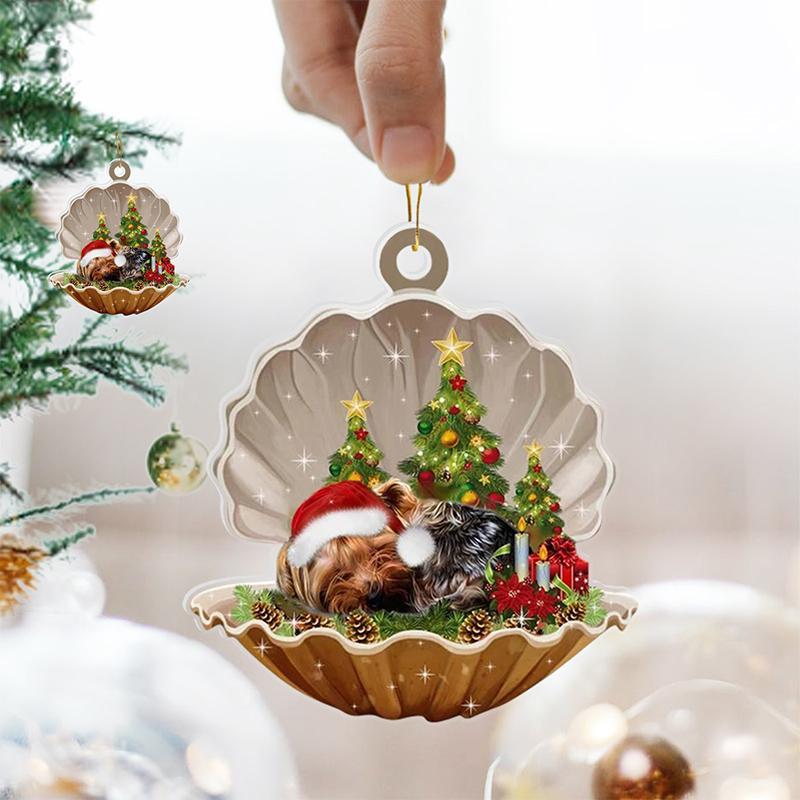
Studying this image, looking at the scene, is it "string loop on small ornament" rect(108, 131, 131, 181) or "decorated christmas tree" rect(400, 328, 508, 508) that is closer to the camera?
"decorated christmas tree" rect(400, 328, 508, 508)

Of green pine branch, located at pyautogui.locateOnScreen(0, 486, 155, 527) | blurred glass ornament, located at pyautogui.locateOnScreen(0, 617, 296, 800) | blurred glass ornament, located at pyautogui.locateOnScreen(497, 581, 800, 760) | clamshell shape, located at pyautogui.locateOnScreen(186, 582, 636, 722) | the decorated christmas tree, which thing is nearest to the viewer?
clamshell shape, located at pyautogui.locateOnScreen(186, 582, 636, 722)

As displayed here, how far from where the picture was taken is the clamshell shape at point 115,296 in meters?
0.83

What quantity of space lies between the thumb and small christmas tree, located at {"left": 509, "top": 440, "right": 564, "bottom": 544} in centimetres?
19

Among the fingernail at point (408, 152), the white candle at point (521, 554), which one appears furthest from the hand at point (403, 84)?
the white candle at point (521, 554)

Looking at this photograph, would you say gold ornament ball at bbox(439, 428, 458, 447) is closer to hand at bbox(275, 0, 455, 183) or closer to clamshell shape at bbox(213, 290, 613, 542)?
clamshell shape at bbox(213, 290, 613, 542)

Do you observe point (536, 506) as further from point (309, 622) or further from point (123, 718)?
point (123, 718)

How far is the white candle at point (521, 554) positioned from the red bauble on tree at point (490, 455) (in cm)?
6

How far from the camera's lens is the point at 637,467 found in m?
1.31

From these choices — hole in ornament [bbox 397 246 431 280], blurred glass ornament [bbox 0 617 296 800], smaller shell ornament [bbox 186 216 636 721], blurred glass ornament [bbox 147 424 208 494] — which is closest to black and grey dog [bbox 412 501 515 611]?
smaller shell ornament [bbox 186 216 636 721]

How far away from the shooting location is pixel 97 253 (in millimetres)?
831

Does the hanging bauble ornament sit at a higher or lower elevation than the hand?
lower

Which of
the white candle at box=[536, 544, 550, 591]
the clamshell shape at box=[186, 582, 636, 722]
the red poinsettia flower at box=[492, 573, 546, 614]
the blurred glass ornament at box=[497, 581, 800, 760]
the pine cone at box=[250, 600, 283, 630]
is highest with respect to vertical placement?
the white candle at box=[536, 544, 550, 591]

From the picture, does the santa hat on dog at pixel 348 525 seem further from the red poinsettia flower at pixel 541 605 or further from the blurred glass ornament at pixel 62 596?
the blurred glass ornament at pixel 62 596

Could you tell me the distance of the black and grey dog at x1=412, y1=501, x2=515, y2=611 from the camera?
0.51 metres
